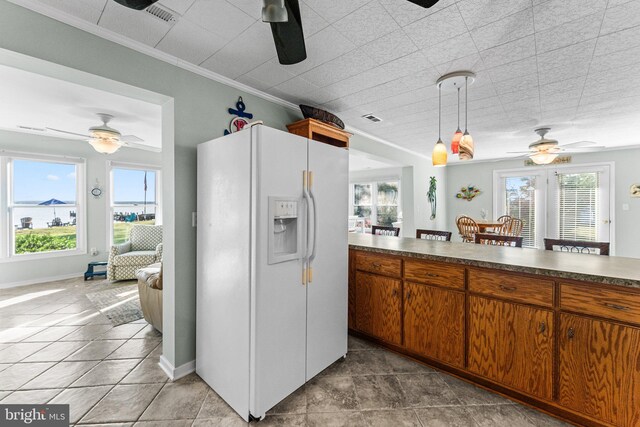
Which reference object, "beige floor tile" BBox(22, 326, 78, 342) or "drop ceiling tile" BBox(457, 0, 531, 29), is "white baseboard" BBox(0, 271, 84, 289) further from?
"drop ceiling tile" BBox(457, 0, 531, 29)

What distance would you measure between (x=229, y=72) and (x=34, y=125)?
3.84 m

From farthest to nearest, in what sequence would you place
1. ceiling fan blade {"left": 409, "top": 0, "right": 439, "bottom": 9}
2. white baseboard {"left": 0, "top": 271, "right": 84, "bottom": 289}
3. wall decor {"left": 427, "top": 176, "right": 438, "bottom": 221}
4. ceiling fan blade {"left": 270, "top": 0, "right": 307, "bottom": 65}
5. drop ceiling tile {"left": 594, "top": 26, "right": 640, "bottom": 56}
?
wall decor {"left": 427, "top": 176, "right": 438, "bottom": 221} < white baseboard {"left": 0, "top": 271, "right": 84, "bottom": 289} < drop ceiling tile {"left": 594, "top": 26, "right": 640, "bottom": 56} < ceiling fan blade {"left": 270, "top": 0, "right": 307, "bottom": 65} < ceiling fan blade {"left": 409, "top": 0, "right": 439, "bottom": 9}

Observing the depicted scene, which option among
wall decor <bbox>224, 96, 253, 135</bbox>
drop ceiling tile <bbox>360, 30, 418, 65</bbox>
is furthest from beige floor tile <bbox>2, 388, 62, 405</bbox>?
drop ceiling tile <bbox>360, 30, 418, 65</bbox>

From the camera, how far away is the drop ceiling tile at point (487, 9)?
153 cm

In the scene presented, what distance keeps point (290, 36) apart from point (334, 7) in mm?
456

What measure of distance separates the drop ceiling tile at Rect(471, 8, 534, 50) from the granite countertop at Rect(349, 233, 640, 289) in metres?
1.52

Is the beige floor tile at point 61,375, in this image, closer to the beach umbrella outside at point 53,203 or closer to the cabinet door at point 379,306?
the cabinet door at point 379,306

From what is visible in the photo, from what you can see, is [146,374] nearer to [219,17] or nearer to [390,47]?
[219,17]

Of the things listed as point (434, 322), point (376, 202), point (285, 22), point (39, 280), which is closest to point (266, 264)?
point (285, 22)

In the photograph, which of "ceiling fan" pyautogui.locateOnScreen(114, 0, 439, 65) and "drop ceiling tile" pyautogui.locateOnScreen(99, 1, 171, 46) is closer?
"ceiling fan" pyautogui.locateOnScreen(114, 0, 439, 65)

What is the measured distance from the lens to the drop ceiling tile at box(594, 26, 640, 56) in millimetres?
1806

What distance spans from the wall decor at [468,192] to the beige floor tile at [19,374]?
25.8 feet

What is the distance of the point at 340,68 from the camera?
7.48ft

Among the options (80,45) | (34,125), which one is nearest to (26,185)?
(34,125)
